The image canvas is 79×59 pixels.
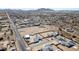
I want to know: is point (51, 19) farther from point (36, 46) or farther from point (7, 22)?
point (7, 22)

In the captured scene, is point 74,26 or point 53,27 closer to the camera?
point 74,26
